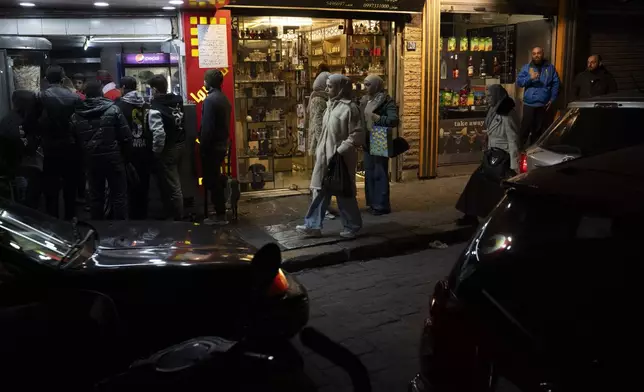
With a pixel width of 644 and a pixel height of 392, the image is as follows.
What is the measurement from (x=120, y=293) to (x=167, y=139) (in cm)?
475

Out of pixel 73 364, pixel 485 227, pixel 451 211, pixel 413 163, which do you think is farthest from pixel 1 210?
pixel 413 163

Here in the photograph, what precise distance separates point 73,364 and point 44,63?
786cm

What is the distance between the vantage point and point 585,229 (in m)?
2.47

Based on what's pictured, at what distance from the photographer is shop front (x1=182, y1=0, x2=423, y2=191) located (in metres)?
10.6

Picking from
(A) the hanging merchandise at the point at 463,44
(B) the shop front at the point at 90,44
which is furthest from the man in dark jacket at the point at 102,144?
(A) the hanging merchandise at the point at 463,44

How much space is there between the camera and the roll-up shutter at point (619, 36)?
13406 millimetres

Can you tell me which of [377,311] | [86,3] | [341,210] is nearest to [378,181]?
[341,210]

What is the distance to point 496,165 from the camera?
8195 millimetres

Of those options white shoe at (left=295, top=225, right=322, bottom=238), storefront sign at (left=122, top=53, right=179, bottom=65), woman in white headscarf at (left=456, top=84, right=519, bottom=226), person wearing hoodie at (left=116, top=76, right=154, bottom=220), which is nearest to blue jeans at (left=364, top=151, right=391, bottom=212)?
woman in white headscarf at (left=456, top=84, right=519, bottom=226)

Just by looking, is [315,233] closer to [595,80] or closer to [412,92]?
[412,92]

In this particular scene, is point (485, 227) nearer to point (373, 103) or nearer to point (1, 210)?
point (1, 210)

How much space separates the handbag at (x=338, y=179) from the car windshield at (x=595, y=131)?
2.31m

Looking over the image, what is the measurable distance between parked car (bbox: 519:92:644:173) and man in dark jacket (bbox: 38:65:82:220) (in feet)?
18.4

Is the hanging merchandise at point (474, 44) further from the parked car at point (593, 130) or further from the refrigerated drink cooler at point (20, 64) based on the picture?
the refrigerated drink cooler at point (20, 64)
